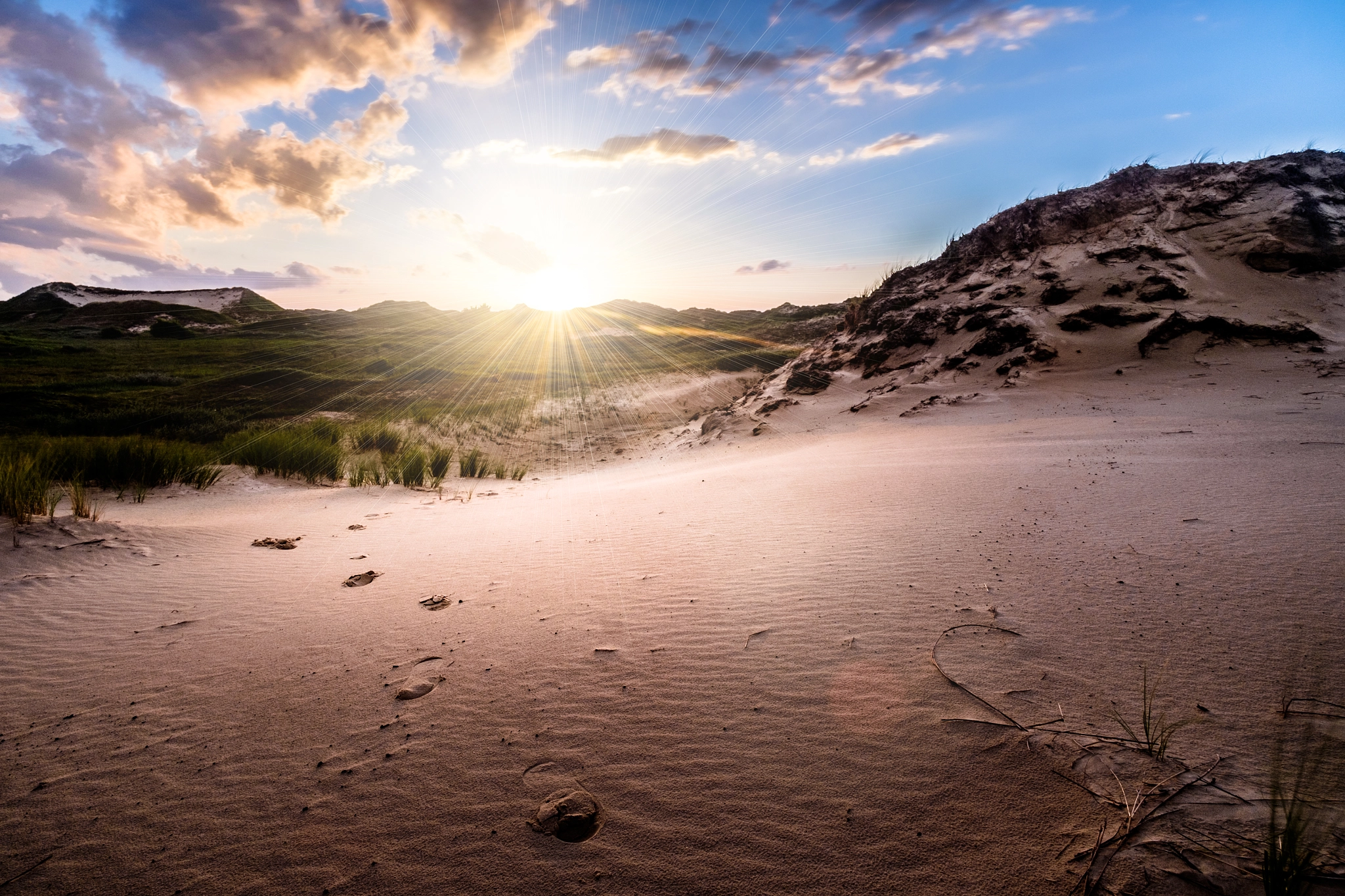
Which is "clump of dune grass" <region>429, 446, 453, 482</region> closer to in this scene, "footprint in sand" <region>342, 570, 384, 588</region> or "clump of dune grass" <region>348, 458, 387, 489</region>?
"clump of dune grass" <region>348, 458, 387, 489</region>

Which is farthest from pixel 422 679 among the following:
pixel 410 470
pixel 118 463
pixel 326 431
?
pixel 326 431

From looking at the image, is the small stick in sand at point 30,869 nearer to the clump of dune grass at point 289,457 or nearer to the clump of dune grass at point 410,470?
the clump of dune grass at point 410,470

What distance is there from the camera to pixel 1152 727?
1950 millimetres

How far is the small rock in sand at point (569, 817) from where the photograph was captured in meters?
1.74

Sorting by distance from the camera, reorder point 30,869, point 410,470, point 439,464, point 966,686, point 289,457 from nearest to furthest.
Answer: point 30,869
point 966,686
point 410,470
point 289,457
point 439,464

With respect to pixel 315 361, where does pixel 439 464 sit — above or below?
below

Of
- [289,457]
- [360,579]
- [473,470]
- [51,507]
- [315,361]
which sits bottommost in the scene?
[473,470]

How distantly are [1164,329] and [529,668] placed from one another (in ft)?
43.5

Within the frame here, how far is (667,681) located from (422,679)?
4.35 ft

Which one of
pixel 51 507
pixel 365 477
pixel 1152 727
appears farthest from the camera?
pixel 365 477

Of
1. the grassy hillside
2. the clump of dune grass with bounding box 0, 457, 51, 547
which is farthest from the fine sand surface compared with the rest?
the grassy hillside

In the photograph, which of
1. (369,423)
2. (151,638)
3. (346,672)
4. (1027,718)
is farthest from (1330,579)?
(369,423)

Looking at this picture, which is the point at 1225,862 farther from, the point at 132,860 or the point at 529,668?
the point at 132,860

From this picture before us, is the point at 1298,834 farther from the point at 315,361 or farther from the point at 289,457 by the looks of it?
the point at 315,361
